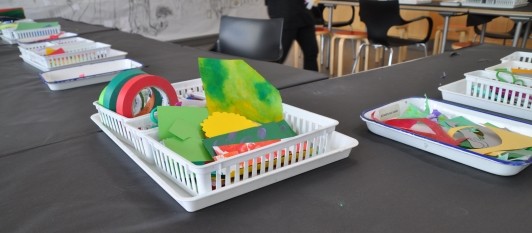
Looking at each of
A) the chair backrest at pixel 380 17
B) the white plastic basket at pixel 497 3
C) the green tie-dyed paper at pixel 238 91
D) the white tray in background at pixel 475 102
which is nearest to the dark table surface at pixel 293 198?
the green tie-dyed paper at pixel 238 91

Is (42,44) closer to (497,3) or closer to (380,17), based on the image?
(380,17)

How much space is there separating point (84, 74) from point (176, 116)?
641mm

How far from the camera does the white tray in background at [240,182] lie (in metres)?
0.47

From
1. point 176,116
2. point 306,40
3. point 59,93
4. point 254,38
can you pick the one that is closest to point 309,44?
point 306,40

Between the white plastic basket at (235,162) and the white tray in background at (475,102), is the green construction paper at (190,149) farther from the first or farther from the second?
the white tray in background at (475,102)

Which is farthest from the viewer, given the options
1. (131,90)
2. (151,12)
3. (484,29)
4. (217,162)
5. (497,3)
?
(151,12)

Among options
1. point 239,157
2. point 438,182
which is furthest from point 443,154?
point 239,157

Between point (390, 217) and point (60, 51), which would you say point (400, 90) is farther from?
point (60, 51)

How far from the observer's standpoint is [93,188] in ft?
1.77

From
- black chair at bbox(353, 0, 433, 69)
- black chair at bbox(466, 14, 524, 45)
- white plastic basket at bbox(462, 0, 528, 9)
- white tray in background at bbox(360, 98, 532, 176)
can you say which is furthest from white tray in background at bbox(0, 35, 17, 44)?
black chair at bbox(466, 14, 524, 45)

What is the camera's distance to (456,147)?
554 millimetres

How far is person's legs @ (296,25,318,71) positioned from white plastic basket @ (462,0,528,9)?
3.69ft

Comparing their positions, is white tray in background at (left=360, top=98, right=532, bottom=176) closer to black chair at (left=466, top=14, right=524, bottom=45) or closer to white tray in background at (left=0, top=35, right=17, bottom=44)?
white tray in background at (left=0, top=35, right=17, bottom=44)

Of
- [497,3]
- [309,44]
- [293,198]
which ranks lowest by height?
[309,44]
